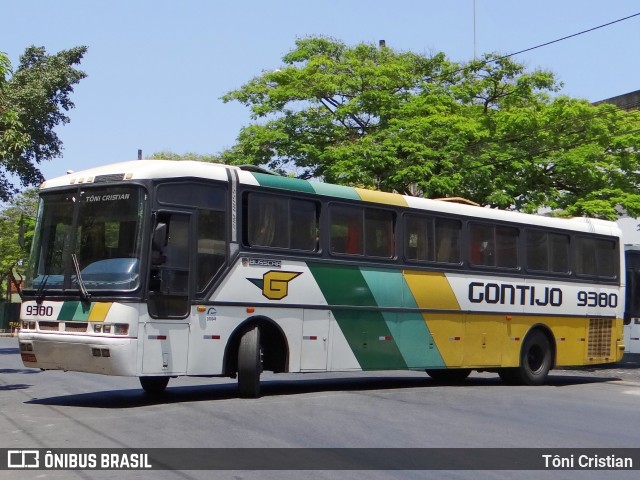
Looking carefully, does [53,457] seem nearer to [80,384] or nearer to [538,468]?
[538,468]

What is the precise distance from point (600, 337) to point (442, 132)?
1361 cm

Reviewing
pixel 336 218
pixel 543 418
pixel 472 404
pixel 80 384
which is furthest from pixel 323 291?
pixel 80 384

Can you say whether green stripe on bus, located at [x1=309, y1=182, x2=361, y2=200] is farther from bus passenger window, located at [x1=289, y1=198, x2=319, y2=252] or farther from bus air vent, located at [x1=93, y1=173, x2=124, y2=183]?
bus air vent, located at [x1=93, y1=173, x2=124, y2=183]

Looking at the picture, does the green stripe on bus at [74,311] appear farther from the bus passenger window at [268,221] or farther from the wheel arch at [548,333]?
the wheel arch at [548,333]

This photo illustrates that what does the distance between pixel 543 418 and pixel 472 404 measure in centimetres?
166

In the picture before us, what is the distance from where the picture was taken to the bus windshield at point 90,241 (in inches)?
516

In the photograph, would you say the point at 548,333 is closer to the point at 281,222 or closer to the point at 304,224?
the point at 304,224

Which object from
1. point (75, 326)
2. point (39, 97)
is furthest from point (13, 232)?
point (75, 326)

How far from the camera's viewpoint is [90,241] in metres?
13.4

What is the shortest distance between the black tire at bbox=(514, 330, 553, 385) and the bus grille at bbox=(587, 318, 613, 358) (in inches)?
53.5

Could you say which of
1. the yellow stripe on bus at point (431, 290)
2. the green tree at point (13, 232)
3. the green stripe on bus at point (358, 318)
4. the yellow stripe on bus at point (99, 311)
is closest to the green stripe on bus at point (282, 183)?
the green stripe on bus at point (358, 318)

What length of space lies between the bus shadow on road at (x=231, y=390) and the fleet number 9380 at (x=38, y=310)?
1.28 metres

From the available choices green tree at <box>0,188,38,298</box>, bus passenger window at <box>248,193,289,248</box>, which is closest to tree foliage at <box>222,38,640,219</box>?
bus passenger window at <box>248,193,289,248</box>

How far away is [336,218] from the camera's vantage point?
15945 millimetres
